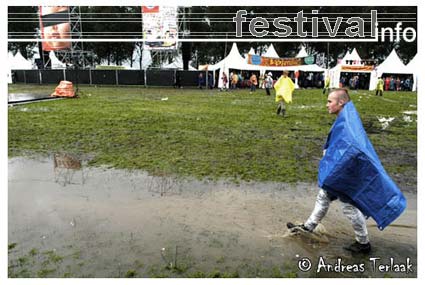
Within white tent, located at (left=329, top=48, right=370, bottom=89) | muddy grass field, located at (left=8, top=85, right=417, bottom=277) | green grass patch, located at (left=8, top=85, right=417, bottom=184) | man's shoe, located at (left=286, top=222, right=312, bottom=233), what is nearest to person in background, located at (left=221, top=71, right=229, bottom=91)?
white tent, located at (left=329, top=48, right=370, bottom=89)

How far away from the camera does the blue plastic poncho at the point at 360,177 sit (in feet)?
11.5

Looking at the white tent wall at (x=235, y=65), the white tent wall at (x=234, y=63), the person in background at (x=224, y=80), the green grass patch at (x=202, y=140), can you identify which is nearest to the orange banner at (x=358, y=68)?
the white tent wall at (x=235, y=65)

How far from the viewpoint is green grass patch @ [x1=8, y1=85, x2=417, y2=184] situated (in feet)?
23.0

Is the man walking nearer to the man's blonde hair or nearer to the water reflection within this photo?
the man's blonde hair

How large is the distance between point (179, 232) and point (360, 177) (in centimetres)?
208

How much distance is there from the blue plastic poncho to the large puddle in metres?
0.58

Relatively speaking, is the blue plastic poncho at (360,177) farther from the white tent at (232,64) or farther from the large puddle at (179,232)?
the white tent at (232,64)

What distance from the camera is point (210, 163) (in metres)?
7.23

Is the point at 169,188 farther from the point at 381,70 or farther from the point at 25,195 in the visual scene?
the point at 381,70

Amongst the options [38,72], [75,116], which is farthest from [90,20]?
[75,116]

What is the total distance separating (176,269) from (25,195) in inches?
129

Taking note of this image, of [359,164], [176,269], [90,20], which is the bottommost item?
[176,269]

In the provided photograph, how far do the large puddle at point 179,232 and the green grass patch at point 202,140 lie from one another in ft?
3.06

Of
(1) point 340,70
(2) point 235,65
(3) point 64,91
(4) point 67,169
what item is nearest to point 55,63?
(2) point 235,65
